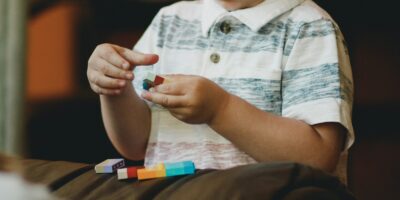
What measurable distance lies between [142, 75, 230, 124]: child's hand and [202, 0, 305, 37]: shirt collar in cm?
14

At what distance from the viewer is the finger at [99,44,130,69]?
807 mm

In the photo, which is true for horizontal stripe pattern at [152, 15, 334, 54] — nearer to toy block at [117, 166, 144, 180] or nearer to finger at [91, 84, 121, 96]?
finger at [91, 84, 121, 96]

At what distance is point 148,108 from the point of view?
0.92 metres

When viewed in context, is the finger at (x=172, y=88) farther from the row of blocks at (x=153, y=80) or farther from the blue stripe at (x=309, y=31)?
the blue stripe at (x=309, y=31)

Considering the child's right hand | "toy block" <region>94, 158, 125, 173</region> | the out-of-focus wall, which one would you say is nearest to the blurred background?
the out-of-focus wall

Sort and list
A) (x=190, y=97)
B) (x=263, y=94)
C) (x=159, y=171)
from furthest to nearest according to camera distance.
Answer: (x=263, y=94) → (x=190, y=97) → (x=159, y=171)

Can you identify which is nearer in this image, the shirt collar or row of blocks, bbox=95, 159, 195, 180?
row of blocks, bbox=95, 159, 195, 180

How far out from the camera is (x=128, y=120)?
91 cm

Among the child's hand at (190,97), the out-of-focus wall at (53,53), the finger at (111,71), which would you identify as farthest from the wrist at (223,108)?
the out-of-focus wall at (53,53)

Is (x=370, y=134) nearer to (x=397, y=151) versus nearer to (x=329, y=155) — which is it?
(x=397, y=151)

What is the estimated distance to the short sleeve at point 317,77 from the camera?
0.79 metres

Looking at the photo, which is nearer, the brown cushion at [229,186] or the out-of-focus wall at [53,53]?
the brown cushion at [229,186]

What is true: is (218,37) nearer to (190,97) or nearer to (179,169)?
(190,97)

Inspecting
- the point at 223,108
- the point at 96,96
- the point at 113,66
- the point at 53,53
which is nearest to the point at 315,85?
the point at 223,108
